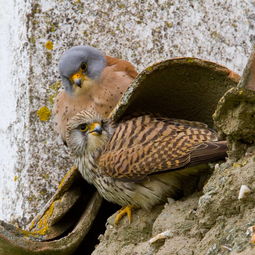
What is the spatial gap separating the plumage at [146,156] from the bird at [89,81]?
0.91 m

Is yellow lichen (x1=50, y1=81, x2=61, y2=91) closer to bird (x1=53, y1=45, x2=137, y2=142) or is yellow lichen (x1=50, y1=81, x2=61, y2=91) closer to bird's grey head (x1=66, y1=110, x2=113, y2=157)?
bird (x1=53, y1=45, x2=137, y2=142)

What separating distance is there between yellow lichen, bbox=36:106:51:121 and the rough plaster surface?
0.03m

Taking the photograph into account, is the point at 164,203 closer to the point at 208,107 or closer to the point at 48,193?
the point at 208,107

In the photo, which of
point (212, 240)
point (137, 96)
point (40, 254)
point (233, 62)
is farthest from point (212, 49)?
point (212, 240)

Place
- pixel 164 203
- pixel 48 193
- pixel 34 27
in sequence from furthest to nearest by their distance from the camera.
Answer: pixel 34 27 → pixel 48 193 → pixel 164 203

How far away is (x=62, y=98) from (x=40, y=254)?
159 centimetres

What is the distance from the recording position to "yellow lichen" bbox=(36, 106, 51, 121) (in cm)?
494

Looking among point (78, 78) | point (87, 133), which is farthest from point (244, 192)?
point (78, 78)

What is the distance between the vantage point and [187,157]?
3.48 metres

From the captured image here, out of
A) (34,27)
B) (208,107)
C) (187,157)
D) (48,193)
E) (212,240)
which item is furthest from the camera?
(34,27)

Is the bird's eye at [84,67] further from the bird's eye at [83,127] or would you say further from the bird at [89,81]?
the bird's eye at [83,127]

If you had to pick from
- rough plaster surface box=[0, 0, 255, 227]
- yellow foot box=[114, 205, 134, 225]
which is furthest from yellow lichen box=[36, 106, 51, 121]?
yellow foot box=[114, 205, 134, 225]

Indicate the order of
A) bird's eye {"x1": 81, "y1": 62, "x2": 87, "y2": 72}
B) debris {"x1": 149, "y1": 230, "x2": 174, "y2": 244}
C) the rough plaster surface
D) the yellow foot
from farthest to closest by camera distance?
bird's eye {"x1": 81, "y1": 62, "x2": 87, "y2": 72}
the rough plaster surface
the yellow foot
debris {"x1": 149, "y1": 230, "x2": 174, "y2": 244}

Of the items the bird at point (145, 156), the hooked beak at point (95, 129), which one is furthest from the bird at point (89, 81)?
the bird at point (145, 156)
